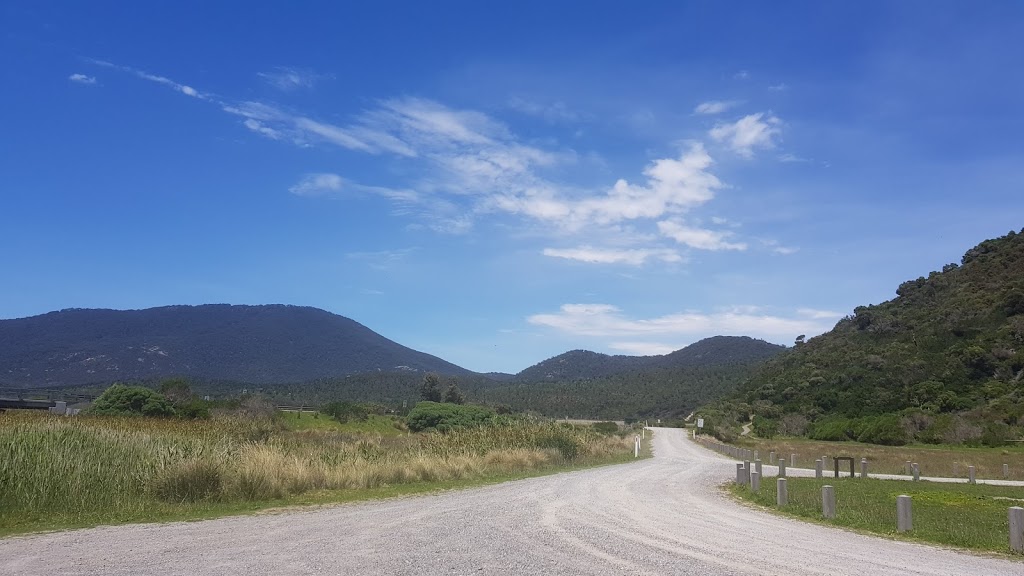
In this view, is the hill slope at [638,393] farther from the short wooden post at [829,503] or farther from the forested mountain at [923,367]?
the short wooden post at [829,503]

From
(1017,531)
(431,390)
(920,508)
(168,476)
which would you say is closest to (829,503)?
(1017,531)

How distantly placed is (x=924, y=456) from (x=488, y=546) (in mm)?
36669

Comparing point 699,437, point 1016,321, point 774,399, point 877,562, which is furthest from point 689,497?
point 774,399

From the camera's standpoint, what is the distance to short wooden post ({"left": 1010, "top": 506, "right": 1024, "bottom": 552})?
1019 cm

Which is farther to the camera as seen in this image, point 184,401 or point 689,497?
point 184,401

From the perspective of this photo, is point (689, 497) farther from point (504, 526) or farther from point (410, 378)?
point (410, 378)

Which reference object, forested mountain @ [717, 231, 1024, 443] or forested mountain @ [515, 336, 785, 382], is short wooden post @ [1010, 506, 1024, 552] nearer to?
forested mountain @ [717, 231, 1024, 443]

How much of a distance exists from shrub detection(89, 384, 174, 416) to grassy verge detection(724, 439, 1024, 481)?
36573 mm

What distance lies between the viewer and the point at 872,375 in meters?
62.9

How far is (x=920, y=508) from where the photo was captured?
15898 millimetres

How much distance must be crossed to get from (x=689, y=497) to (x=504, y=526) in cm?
787

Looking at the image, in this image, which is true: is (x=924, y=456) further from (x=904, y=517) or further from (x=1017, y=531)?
(x=1017, y=531)

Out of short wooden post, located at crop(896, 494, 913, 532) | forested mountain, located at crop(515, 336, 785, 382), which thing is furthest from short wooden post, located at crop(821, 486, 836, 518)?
forested mountain, located at crop(515, 336, 785, 382)

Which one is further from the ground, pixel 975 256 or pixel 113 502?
pixel 975 256
